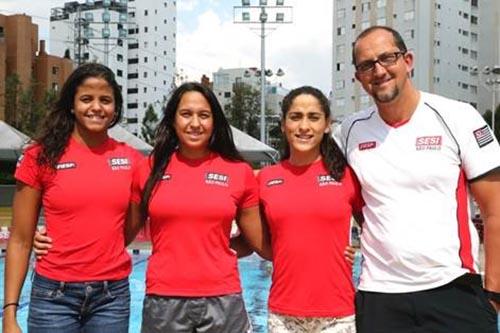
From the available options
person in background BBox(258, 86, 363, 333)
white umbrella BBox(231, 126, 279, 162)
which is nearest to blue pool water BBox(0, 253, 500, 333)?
person in background BBox(258, 86, 363, 333)

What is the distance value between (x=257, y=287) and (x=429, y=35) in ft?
164

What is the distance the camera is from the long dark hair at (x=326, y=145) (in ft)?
11.1

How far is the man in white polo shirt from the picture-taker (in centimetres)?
294

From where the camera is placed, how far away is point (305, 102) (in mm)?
3463

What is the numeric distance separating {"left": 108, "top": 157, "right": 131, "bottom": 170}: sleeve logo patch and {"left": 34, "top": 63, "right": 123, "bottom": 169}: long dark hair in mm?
210

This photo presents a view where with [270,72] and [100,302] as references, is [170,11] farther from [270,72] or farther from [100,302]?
[100,302]

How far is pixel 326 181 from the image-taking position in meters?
3.37

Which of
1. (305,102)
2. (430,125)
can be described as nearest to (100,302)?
(305,102)

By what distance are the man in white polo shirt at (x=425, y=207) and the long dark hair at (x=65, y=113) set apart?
1304 millimetres

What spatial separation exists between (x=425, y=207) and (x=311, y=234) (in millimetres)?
605

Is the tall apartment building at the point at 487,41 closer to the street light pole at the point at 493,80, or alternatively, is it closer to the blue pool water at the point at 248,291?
the street light pole at the point at 493,80

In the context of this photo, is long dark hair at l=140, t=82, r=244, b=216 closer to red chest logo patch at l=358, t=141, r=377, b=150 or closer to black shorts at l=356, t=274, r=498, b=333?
red chest logo patch at l=358, t=141, r=377, b=150

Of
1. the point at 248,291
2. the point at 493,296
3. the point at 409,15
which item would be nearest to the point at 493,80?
the point at 409,15

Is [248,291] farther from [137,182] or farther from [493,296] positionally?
[493,296]
